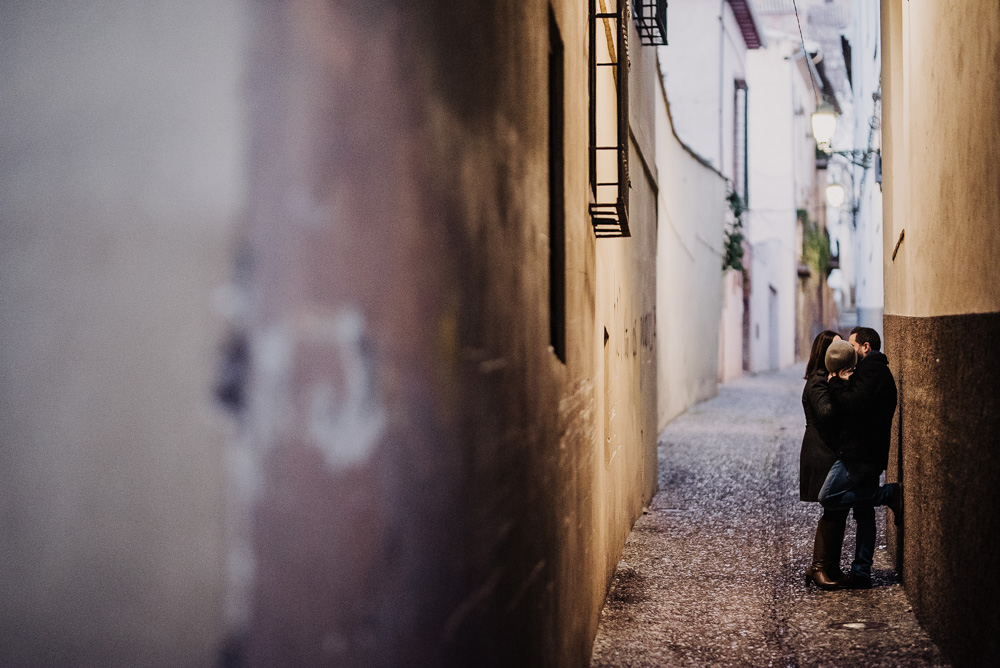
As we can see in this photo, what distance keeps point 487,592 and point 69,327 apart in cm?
143

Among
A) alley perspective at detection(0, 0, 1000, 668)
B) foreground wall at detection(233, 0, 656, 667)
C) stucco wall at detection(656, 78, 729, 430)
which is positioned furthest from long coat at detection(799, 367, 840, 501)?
stucco wall at detection(656, 78, 729, 430)

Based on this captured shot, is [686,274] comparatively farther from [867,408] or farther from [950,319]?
[950,319]

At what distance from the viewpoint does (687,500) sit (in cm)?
1007

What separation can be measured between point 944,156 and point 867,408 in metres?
1.93

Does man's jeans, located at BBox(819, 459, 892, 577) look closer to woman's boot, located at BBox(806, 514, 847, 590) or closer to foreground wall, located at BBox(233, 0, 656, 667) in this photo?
woman's boot, located at BBox(806, 514, 847, 590)

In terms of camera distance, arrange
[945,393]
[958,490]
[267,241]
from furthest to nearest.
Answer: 1. [945,393]
2. [958,490]
3. [267,241]

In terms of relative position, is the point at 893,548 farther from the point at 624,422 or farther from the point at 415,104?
the point at 415,104

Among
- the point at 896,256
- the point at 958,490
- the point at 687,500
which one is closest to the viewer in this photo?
the point at 958,490

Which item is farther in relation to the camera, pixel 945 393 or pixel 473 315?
pixel 945 393

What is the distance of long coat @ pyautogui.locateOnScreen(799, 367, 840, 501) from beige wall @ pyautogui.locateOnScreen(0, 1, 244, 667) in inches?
204

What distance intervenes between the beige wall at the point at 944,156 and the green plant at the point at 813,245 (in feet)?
105

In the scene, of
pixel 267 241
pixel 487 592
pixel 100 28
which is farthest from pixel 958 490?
pixel 100 28

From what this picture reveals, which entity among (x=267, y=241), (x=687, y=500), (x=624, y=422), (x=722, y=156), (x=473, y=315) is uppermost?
(x=722, y=156)

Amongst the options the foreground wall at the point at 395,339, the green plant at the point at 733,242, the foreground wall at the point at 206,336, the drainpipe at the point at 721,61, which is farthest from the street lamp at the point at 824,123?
the foreground wall at the point at 206,336
